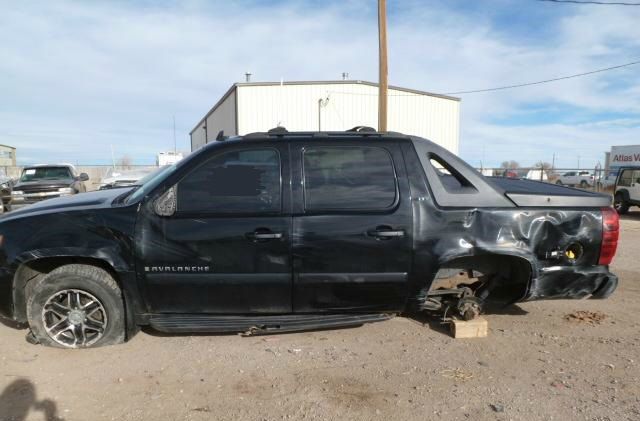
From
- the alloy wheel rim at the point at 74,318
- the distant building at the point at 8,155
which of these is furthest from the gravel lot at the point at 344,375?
the distant building at the point at 8,155

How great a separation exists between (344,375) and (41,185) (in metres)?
12.6

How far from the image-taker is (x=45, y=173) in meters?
14.1

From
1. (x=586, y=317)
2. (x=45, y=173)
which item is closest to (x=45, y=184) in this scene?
(x=45, y=173)

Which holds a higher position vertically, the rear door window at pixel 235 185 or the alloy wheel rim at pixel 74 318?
the rear door window at pixel 235 185

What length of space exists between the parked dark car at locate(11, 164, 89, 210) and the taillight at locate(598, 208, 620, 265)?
40.5 feet

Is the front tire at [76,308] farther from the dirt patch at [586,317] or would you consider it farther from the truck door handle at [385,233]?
the dirt patch at [586,317]

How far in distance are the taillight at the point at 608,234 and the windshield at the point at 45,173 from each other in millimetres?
14350

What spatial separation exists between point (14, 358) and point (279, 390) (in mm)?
2227

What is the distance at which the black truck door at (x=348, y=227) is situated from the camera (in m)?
3.62

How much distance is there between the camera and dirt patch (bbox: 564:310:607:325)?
15.1 feet

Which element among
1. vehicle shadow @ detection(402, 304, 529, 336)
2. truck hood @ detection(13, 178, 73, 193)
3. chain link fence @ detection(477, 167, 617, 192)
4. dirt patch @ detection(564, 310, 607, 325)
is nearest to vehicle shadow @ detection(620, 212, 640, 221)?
chain link fence @ detection(477, 167, 617, 192)

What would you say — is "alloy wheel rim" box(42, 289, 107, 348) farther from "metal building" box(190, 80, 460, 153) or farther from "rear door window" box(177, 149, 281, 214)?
"metal building" box(190, 80, 460, 153)

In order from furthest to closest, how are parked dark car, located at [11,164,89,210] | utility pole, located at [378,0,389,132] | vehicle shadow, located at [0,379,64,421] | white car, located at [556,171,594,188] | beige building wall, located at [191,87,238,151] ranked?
white car, located at [556,171,594,188] → beige building wall, located at [191,87,238,151] → utility pole, located at [378,0,389,132] → parked dark car, located at [11,164,89,210] → vehicle shadow, located at [0,379,64,421]

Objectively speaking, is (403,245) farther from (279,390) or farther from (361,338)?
(279,390)
